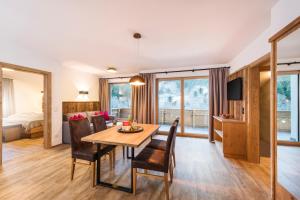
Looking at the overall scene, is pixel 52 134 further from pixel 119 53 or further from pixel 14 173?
pixel 119 53

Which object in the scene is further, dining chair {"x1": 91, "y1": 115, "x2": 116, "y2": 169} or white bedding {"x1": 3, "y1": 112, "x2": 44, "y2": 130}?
white bedding {"x1": 3, "y1": 112, "x2": 44, "y2": 130}

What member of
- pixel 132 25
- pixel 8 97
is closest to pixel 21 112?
pixel 8 97

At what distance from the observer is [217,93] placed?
4.24 meters

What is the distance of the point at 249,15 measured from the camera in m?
1.86

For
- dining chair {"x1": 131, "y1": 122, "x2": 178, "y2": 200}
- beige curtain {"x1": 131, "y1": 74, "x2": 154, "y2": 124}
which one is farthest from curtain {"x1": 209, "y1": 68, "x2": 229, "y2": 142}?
dining chair {"x1": 131, "y1": 122, "x2": 178, "y2": 200}

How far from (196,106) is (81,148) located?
3.87m


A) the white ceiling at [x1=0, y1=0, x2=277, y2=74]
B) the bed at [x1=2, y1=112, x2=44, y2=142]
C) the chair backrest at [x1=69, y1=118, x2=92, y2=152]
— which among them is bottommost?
the bed at [x1=2, y1=112, x2=44, y2=142]

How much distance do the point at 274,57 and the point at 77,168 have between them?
3.65 metres

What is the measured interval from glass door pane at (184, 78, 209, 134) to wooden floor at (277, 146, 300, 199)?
124 inches

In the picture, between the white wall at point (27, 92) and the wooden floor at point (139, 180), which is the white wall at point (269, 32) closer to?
the wooden floor at point (139, 180)

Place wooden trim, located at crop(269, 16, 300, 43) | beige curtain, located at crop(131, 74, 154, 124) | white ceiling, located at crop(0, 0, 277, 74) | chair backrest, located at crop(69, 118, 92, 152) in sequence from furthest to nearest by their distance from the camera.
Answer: beige curtain, located at crop(131, 74, 154, 124) → chair backrest, located at crop(69, 118, 92, 152) → white ceiling, located at crop(0, 0, 277, 74) → wooden trim, located at crop(269, 16, 300, 43)

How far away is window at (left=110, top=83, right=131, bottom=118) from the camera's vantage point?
6086 millimetres

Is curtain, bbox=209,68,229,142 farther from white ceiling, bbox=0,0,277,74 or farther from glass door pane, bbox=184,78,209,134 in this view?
white ceiling, bbox=0,0,277,74

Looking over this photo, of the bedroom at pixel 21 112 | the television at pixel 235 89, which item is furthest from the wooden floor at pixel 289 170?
the bedroom at pixel 21 112
